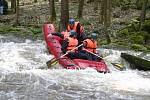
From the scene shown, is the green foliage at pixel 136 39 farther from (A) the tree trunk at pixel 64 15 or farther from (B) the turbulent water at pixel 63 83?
(B) the turbulent water at pixel 63 83

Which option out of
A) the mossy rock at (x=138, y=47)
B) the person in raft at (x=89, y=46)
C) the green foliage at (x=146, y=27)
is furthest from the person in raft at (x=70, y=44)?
the green foliage at (x=146, y=27)

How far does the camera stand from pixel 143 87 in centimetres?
1255

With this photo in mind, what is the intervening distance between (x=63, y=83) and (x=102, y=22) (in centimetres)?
1189

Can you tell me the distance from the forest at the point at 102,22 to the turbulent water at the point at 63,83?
4327 millimetres

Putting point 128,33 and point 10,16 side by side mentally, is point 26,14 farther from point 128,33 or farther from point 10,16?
point 128,33

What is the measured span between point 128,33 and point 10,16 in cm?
996

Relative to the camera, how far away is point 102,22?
23984 millimetres

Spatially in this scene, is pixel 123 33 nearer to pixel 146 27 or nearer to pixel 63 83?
pixel 146 27

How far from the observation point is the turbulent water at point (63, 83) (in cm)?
1152

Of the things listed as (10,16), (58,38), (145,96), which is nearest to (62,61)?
(58,38)

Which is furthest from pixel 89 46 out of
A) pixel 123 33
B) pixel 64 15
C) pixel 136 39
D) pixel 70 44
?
pixel 123 33

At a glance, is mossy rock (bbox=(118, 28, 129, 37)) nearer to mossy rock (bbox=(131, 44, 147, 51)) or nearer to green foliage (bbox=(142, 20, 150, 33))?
green foliage (bbox=(142, 20, 150, 33))

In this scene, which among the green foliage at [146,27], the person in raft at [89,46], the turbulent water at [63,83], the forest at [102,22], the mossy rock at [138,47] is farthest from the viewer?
the green foliage at [146,27]

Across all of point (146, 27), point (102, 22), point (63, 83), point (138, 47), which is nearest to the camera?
point (63, 83)
